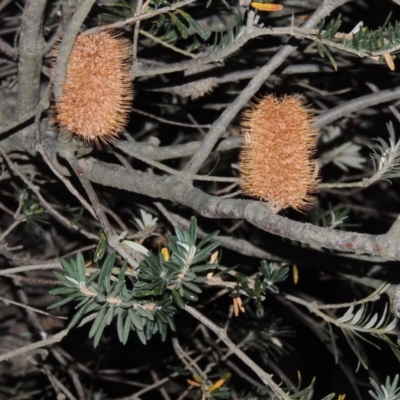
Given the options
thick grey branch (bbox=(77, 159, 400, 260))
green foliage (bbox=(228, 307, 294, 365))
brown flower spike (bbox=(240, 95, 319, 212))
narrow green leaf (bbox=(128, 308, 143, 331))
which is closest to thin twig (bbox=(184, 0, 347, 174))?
thick grey branch (bbox=(77, 159, 400, 260))

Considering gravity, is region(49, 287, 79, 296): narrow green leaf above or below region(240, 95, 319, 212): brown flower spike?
below

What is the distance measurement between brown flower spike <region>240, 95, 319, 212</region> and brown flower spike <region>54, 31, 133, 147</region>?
0.21 metres

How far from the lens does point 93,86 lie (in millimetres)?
932

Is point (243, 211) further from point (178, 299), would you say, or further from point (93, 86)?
point (93, 86)

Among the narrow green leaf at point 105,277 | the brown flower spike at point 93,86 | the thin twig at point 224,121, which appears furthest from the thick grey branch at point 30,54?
the narrow green leaf at point 105,277

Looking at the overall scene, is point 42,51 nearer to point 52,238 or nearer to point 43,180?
point 43,180

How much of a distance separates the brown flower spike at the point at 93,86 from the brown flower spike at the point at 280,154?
21 centimetres

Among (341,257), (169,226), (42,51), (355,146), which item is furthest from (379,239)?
(355,146)

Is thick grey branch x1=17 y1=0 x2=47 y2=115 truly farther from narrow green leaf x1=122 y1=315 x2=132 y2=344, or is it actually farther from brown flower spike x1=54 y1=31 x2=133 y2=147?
narrow green leaf x1=122 y1=315 x2=132 y2=344

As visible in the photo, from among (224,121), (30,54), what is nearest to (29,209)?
(30,54)

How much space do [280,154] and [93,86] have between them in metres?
0.29

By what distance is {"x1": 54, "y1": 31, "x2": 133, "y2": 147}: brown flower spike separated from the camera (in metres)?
0.93

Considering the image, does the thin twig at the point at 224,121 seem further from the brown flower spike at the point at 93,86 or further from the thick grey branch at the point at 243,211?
the brown flower spike at the point at 93,86

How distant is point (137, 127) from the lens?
223cm
